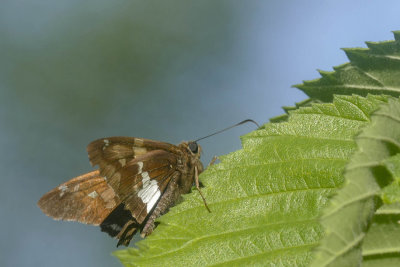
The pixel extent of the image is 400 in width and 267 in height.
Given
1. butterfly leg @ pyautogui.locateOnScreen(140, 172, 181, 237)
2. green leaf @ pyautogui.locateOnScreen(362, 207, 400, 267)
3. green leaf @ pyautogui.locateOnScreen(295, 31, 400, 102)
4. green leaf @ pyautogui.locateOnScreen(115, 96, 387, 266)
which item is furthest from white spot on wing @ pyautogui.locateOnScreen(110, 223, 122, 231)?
green leaf @ pyautogui.locateOnScreen(362, 207, 400, 267)

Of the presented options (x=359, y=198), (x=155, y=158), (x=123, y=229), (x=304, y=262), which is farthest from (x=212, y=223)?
(x=155, y=158)

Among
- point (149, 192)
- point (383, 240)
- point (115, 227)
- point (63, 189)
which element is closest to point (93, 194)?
point (63, 189)

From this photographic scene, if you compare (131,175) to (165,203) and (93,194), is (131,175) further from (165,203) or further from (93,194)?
(93,194)

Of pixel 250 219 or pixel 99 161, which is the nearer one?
pixel 250 219

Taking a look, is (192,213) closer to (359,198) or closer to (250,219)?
(250,219)

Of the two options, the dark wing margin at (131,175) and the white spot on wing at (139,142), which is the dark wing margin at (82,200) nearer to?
the dark wing margin at (131,175)

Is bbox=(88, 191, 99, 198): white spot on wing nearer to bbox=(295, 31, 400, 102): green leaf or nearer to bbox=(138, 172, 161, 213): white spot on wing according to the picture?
bbox=(138, 172, 161, 213): white spot on wing

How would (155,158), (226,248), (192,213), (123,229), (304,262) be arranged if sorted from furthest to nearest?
(155,158), (123,229), (192,213), (226,248), (304,262)
